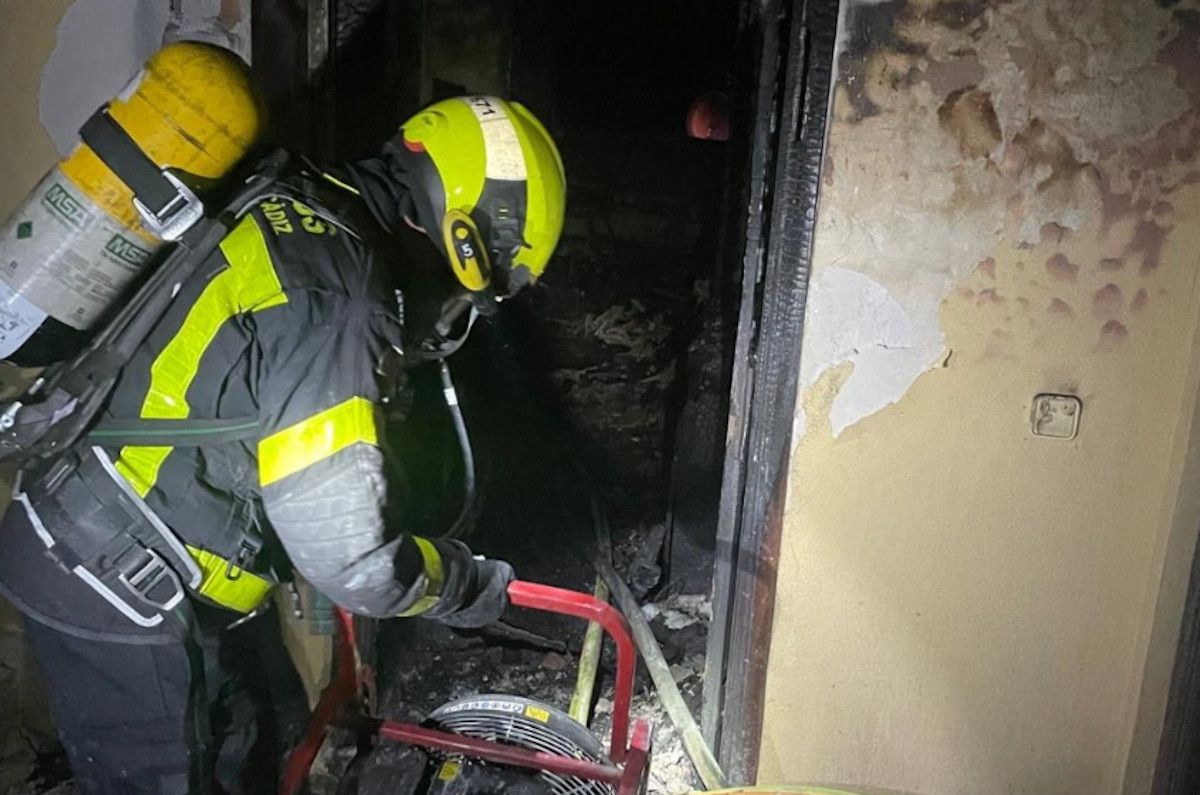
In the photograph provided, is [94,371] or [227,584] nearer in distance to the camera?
[94,371]

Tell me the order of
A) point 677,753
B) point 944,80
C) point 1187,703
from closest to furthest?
point 944,80 → point 1187,703 → point 677,753

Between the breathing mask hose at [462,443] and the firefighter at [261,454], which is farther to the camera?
the breathing mask hose at [462,443]

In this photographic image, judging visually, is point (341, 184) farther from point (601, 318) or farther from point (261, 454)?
point (601, 318)

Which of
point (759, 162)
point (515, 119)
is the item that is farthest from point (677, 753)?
point (515, 119)

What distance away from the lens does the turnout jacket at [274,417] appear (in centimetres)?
147

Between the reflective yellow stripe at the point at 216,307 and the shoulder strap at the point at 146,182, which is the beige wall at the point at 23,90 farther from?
the reflective yellow stripe at the point at 216,307

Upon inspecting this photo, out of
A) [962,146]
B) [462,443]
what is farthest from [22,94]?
[962,146]

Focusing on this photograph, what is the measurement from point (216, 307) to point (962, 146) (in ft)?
4.38

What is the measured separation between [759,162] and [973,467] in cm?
79

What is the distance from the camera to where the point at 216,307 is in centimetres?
151

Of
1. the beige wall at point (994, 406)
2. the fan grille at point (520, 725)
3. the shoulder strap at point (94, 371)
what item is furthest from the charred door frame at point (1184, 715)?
the shoulder strap at point (94, 371)

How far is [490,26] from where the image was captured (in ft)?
11.4

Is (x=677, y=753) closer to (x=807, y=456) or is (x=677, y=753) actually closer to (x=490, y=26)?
(x=807, y=456)

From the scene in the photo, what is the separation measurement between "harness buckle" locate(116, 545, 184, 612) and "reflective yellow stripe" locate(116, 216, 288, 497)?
10.2 inches
